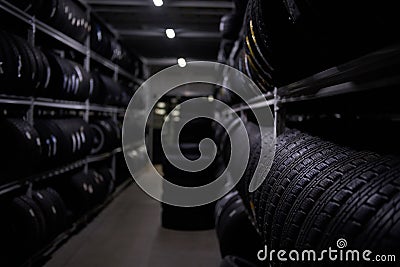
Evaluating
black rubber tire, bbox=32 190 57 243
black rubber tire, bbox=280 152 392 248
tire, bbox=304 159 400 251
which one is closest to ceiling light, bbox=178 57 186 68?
black rubber tire, bbox=32 190 57 243

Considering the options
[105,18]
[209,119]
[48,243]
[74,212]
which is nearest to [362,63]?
[48,243]

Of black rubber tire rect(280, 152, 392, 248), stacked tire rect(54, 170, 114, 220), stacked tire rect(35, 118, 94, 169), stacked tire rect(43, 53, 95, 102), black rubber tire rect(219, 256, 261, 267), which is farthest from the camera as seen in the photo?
stacked tire rect(54, 170, 114, 220)

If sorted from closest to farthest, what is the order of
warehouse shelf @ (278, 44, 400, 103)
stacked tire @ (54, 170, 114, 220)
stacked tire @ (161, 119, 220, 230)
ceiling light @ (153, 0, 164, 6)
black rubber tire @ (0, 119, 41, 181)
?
warehouse shelf @ (278, 44, 400, 103), black rubber tire @ (0, 119, 41, 181), stacked tire @ (54, 170, 114, 220), stacked tire @ (161, 119, 220, 230), ceiling light @ (153, 0, 164, 6)

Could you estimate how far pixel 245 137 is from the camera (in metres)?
3.38

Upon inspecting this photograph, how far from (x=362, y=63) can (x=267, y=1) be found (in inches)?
32.7

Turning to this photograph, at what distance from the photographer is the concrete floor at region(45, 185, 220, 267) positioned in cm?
405

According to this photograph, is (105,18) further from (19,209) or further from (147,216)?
(19,209)

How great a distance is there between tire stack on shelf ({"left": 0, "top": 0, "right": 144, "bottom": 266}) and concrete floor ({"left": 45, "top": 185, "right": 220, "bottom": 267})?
0.62 feet

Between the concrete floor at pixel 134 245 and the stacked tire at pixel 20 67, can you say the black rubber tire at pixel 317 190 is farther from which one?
the concrete floor at pixel 134 245

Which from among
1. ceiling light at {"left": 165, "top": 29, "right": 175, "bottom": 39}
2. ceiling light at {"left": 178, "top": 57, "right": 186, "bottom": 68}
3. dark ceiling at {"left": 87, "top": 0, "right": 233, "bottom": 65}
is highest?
dark ceiling at {"left": 87, "top": 0, "right": 233, "bottom": 65}

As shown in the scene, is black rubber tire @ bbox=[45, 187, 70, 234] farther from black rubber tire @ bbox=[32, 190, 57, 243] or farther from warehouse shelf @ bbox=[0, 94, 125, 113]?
warehouse shelf @ bbox=[0, 94, 125, 113]

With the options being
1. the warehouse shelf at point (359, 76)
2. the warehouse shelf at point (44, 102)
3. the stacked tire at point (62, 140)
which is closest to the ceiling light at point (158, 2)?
the warehouse shelf at point (44, 102)

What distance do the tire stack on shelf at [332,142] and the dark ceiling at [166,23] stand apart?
3.98m

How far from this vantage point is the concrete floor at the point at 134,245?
13.3 feet
